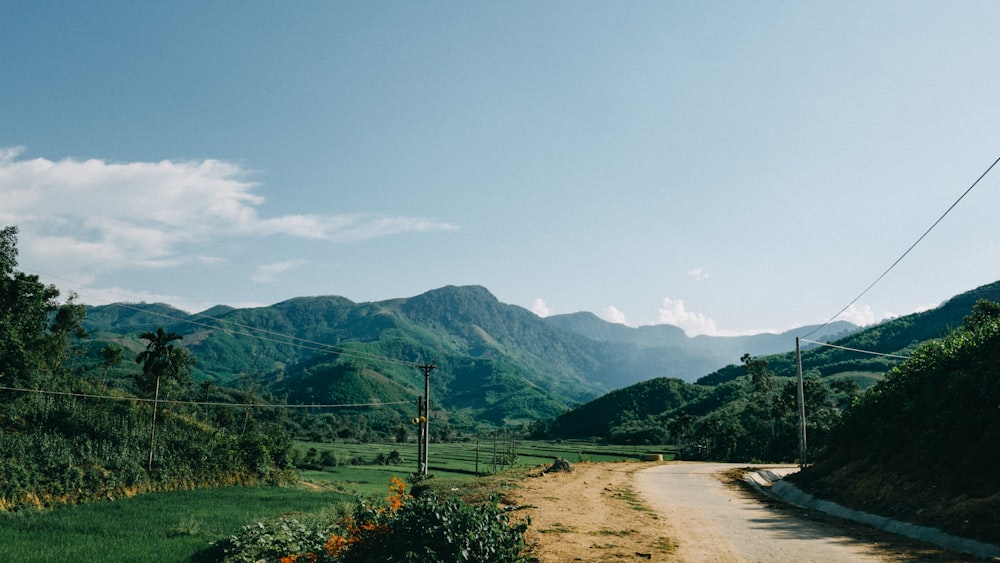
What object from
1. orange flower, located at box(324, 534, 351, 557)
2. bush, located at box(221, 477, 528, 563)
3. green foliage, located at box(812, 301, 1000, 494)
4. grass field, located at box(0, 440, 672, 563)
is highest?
green foliage, located at box(812, 301, 1000, 494)

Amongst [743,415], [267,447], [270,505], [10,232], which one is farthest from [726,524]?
[743,415]

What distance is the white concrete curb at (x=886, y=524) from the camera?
12.4 meters

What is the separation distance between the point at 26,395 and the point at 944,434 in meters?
65.9

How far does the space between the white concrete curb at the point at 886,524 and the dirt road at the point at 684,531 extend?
513mm

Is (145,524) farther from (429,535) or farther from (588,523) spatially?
(429,535)

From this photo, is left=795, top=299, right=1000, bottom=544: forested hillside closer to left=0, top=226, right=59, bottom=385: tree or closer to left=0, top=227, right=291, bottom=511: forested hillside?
left=0, top=227, right=291, bottom=511: forested hillside

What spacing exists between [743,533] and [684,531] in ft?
5.14

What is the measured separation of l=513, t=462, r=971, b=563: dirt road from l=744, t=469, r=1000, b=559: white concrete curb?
513 millimetres

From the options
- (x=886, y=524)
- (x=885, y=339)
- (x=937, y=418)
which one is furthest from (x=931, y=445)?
(x=885, y=339)

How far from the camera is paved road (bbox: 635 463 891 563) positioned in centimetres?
1280

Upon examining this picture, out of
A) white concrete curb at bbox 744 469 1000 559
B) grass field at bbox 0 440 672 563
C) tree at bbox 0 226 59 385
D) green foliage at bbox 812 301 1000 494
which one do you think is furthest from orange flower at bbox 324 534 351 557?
tree at bbox 0 226 59 385

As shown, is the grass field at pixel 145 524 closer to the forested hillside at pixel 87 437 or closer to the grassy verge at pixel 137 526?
the grassy verge at pixel 137 526

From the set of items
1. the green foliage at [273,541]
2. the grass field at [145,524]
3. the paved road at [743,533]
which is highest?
the paved road at [743,533]

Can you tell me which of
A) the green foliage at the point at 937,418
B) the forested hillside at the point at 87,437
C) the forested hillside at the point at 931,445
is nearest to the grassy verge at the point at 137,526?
the forested hillside at the point at 87,437
